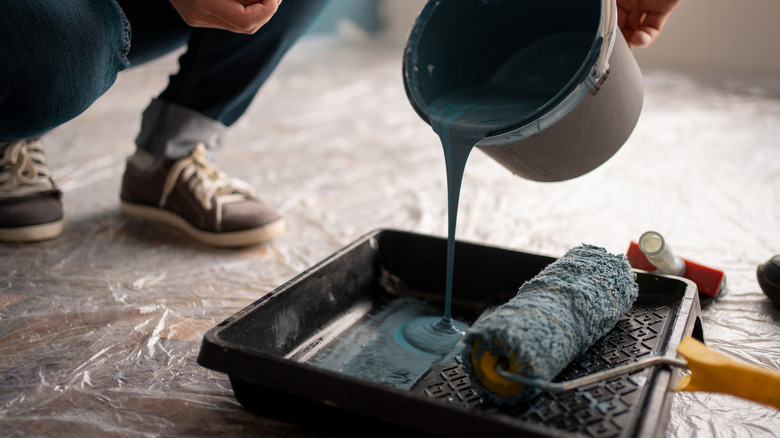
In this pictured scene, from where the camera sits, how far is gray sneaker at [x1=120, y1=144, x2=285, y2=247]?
3.98 ft

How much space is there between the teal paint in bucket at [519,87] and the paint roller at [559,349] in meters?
0.19

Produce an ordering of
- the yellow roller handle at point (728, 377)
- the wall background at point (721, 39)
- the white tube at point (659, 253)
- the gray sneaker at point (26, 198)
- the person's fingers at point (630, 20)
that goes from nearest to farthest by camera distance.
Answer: the yellow roller handle at point (728, 377) < the white tube at point (659, 253) < the person's fingers at point (630, 20) < the gray sneaker at point (26, 198) < the wall background at point (721, 39)

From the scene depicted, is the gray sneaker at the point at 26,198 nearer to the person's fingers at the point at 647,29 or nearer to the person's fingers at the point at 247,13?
the person's fingers at the point at 247,13

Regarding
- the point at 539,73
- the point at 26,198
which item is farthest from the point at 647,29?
the point at 26,198

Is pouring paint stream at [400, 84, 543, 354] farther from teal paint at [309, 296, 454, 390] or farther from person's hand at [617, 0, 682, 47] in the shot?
person's hand at [617, 0, 682, 47]

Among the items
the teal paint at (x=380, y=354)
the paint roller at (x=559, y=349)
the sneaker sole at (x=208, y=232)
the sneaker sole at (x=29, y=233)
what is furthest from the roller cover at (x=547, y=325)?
the sneaker sole at (x=29, y=233)

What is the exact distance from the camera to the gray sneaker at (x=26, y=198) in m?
1.17

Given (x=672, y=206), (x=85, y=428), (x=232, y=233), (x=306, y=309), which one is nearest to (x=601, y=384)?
(x=306, y=309)

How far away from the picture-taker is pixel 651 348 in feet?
2.36

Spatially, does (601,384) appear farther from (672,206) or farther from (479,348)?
(672,206)

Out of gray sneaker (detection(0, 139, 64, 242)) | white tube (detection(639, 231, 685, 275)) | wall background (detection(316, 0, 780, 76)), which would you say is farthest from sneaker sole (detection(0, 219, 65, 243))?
wall background (detection(316, 0, 780, 76))

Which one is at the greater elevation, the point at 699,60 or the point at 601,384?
the point at 699,60

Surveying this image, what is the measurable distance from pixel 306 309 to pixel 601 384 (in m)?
0.39

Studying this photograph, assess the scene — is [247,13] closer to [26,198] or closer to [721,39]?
[26,198]
